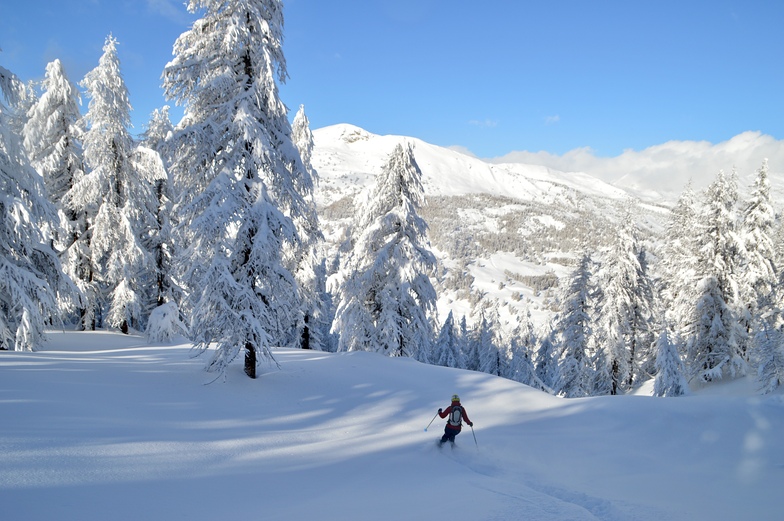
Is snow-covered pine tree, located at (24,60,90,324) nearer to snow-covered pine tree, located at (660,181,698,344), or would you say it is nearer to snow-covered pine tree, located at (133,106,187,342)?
snow-covered pine tree, located at (133,106,187,342)

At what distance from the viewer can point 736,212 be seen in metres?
26.2

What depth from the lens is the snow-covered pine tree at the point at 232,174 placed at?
1127 centimetres

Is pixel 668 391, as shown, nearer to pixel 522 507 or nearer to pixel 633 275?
pixel 633 275

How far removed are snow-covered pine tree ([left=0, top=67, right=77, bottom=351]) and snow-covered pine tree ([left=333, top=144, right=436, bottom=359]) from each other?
40.4ft

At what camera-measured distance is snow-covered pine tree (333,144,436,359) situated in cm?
2073

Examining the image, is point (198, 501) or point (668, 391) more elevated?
point (198, 501)

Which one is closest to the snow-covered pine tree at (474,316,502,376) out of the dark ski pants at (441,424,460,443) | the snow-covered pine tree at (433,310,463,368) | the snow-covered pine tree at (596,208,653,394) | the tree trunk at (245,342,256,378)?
the snow-covered pine tree at (433,310,463,368)

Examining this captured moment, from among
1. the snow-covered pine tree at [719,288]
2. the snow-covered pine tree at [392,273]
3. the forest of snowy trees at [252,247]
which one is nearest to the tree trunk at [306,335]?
the forest of snowy trees at [252,247]

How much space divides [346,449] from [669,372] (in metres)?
23.4

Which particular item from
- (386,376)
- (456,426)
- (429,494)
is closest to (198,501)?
(429,494)

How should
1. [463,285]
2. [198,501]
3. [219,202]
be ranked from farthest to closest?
[463,285], [219,202], [198,501]

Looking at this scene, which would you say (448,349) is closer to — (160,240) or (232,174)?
(160,240)

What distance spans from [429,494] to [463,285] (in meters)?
196

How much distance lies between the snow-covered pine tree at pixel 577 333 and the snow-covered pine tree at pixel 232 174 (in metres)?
22.8
